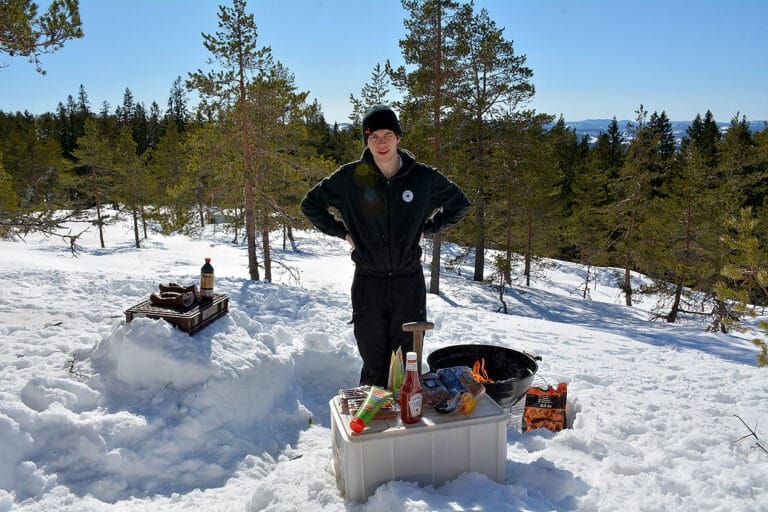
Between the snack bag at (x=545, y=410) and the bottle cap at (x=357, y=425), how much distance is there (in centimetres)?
201

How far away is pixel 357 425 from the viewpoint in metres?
2.69

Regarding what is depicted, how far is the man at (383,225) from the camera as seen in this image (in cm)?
344

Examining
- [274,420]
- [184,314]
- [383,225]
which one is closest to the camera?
[383,225]

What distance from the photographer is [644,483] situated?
2973 mm

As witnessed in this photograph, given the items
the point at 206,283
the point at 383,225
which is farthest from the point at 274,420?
the point at 383,225

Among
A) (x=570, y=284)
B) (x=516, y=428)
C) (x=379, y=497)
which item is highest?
(x=379, y=497)

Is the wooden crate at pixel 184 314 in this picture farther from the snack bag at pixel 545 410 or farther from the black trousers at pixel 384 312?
the snack bag at pixel 545 410

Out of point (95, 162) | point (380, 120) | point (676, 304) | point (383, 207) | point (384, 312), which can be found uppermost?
point (95, 162)

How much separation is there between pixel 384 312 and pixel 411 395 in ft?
2.88

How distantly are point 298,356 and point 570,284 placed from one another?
25.3 meters

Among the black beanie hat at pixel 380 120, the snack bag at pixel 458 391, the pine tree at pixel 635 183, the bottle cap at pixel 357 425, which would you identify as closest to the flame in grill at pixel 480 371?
the snack bag at pixel 458 391

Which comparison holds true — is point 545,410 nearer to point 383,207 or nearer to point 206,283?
point 383,207

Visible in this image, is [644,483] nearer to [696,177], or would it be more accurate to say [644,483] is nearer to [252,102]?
[252,102]

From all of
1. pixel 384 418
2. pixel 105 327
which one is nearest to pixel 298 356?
pixel 105 327
